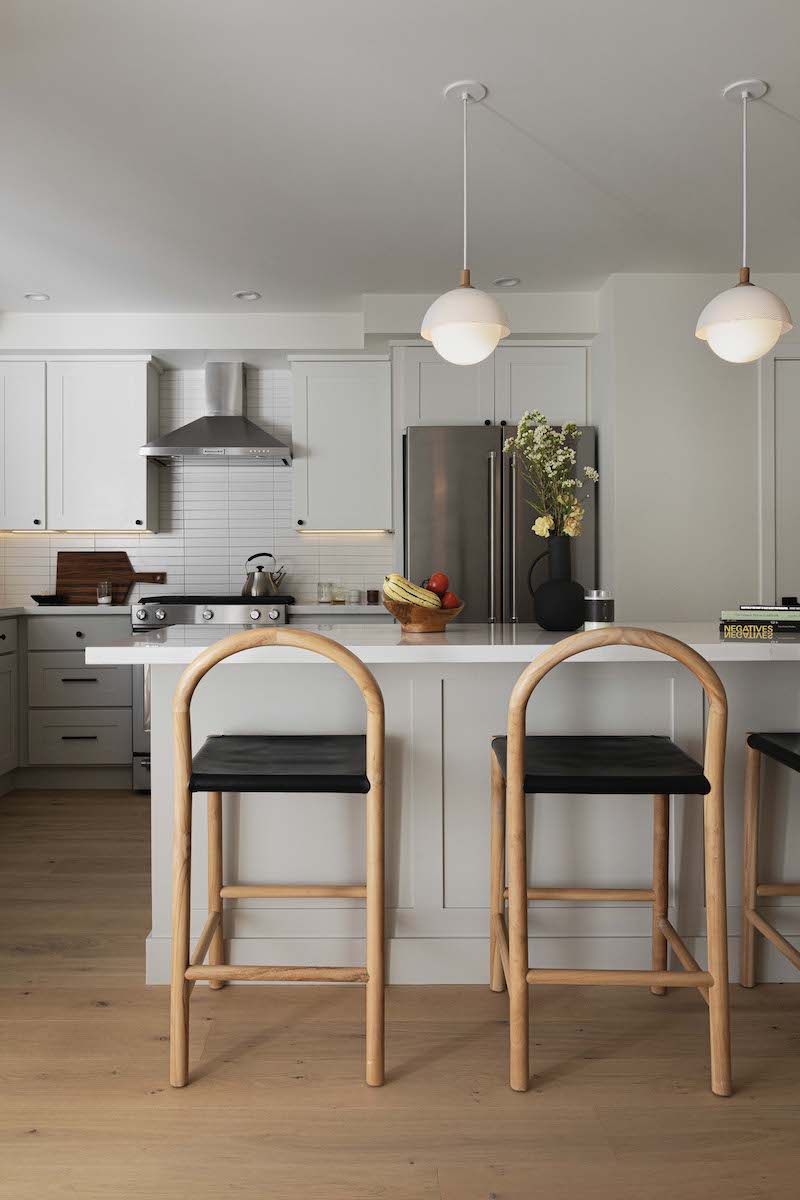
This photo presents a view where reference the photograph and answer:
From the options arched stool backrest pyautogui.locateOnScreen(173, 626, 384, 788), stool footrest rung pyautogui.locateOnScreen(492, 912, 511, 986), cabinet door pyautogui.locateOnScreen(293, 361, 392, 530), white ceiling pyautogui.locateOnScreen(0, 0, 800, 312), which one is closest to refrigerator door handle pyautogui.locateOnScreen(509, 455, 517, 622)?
cabinet door pyautogui.locateOnScreen(293, 361, 392, 530)

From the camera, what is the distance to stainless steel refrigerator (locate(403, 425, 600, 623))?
4.36 m

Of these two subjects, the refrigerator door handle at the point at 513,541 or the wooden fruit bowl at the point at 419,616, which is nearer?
the wooden fruit bowl at the point at 419,616

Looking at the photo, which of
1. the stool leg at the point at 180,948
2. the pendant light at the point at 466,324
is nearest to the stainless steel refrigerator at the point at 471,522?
the pendant light at the point at 466,324

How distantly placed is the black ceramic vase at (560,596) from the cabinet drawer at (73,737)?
9.53ft

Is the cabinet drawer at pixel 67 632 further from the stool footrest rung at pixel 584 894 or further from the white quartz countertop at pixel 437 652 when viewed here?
the stool footrest rung at pixel 584 894

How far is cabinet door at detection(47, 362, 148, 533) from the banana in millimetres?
2794

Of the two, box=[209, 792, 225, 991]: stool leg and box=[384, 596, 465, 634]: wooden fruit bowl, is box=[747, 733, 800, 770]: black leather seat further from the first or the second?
box=[209, 792, 225, 991]: stool leg

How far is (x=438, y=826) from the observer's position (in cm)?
228

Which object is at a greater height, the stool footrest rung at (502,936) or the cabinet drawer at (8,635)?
the cabinet drawer at (8,635)

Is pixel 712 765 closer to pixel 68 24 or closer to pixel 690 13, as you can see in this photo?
pixel 690 13

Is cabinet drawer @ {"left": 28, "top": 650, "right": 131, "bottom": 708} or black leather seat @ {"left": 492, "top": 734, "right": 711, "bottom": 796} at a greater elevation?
black leather seat @ {"left": 492, "top": 734, "right": 711, "bottom": 796}

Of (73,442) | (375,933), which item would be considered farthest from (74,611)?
(375,933)

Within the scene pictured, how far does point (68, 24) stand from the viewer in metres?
2.23

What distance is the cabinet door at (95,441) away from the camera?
479cm
